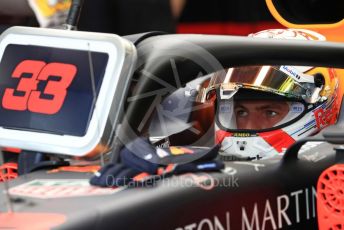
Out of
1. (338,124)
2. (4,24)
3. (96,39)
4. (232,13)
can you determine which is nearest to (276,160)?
(338,124)

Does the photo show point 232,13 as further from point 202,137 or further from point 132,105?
point 132,105

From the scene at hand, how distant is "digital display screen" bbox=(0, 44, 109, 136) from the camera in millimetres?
1979

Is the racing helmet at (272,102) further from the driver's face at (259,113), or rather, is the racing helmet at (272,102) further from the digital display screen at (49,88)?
the digital display screen at (49,88)

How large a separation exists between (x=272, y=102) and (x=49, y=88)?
123 cm

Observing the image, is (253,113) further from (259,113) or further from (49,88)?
(49,88)

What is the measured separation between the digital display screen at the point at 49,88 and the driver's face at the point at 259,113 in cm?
117

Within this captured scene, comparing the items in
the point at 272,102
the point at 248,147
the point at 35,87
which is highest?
the point at 35,87

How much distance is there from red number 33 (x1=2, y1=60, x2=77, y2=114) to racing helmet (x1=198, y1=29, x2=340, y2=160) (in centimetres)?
92

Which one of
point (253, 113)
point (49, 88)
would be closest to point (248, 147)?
point (253, 113)

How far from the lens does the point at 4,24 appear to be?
2.94 m

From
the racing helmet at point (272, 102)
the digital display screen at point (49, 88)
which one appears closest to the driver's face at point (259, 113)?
the racing helmet at point (272, 102)

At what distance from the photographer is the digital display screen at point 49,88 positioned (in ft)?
6.49

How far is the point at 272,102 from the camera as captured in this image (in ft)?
10.1

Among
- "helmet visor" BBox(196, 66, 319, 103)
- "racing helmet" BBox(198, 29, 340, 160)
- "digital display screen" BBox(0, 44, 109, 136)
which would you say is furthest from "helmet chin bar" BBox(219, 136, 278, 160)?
"digital display screen" BBox(0, 44, 109, 136)
